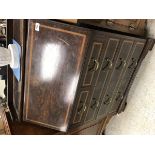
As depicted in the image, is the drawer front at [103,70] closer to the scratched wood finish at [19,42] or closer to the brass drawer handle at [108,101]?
the brass drawer handle at [108,101]

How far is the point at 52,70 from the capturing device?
144 cm

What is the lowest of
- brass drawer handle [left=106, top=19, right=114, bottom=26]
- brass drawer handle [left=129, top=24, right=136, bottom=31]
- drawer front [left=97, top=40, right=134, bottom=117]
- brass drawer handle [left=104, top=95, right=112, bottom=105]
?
brass drawer handle [left=104, top=95, right=112, bottom=105]

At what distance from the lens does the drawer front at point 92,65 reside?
1427mm

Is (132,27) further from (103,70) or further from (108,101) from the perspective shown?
(108,101)

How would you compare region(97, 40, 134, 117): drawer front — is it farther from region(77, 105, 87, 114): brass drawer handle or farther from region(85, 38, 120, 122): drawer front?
region(77, 105, 87, 114): brass drawer handle

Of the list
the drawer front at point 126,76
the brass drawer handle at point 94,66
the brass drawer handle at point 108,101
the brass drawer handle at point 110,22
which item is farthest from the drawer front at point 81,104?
the brass drawer handle at point 110,22

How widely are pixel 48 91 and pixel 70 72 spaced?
24 centimetres

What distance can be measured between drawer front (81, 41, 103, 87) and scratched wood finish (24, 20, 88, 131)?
8cm

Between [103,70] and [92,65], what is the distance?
0.60 ft

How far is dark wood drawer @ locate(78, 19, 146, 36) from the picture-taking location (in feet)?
4.85

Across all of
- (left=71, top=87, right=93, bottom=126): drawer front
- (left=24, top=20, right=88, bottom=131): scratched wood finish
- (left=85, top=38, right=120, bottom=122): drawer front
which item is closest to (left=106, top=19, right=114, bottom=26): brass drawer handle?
(left=85, top=38, right=120, bottom=122): drawer front
